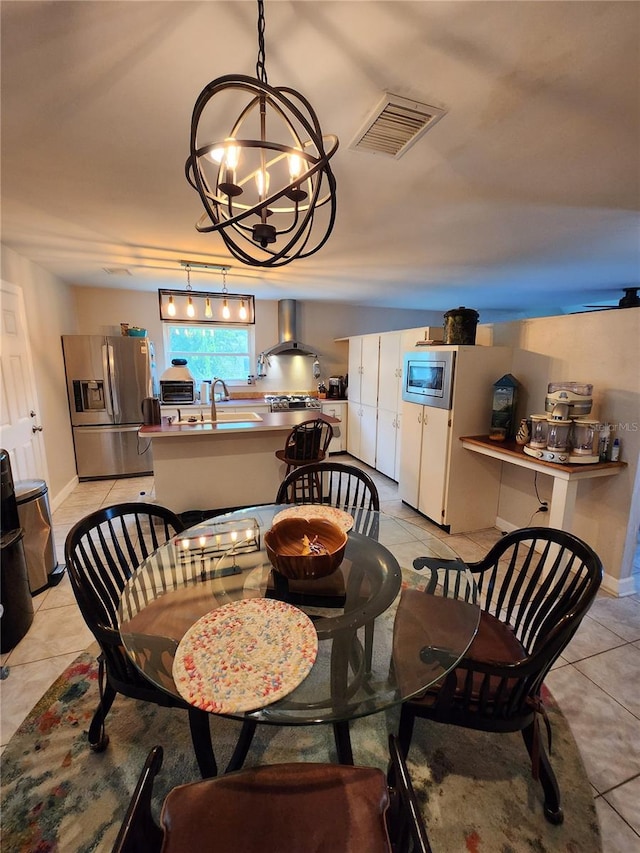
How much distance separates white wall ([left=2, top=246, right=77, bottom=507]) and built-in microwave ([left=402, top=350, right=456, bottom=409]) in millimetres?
A: 3549

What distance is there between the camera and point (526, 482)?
305cm

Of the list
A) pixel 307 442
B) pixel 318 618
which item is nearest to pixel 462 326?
pixel 307 442

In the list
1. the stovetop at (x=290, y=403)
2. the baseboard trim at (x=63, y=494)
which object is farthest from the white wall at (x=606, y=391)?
the baseboard trim at (x=63, y=494)

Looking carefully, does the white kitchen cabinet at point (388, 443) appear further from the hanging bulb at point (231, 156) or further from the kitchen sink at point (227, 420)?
the hanging bulb at point (231, 156)

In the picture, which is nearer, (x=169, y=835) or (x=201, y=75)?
(x=169, y=835)

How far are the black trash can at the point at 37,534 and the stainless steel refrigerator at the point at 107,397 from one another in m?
2.14

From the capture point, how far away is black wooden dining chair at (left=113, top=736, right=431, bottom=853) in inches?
30.6

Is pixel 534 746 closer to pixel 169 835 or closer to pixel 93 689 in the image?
pixel 169 835

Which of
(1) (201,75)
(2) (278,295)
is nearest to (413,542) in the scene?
(1) (201,75)

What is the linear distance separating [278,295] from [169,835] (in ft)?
17.4

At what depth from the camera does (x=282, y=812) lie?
0.86 metres

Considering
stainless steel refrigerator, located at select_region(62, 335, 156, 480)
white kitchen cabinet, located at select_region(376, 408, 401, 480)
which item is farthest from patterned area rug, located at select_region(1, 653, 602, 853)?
stainless steel refrigerator, located at select_region(62, 335, 156, 480)

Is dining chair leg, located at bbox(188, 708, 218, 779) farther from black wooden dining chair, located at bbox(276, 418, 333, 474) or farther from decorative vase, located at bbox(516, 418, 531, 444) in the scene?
decorative vase, located at bbox(516, 418, 531, 444)

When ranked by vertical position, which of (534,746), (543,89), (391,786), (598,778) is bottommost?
(598,778)
